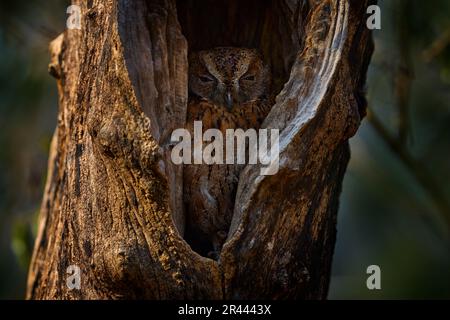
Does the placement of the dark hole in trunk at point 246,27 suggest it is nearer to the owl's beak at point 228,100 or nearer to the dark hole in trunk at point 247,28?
the dark hole in trunk at point 247,28

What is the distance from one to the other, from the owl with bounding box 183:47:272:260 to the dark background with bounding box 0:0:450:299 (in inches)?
50.4

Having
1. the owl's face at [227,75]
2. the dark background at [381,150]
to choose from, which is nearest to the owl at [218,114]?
the owl's face at [227,75]

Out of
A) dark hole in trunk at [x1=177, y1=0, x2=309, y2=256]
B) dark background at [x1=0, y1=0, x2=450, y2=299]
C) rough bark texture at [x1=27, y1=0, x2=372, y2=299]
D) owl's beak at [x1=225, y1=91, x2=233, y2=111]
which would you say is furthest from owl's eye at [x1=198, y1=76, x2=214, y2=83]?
dark background at [x1=0, y1=0, x2=450, y2=299]

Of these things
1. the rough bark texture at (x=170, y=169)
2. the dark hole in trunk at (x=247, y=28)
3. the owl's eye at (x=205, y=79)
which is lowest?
the rough bark texture at (x=170, y=169)

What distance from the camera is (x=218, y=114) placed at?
175 inches

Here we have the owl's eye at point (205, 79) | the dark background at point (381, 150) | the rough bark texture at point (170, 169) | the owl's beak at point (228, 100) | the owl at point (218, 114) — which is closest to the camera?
the rough bark texture at point (170, 169)

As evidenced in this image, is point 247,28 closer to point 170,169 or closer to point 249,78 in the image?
point 249,78

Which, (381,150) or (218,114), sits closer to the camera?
(218,114)

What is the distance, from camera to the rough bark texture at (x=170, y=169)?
11.8 feet

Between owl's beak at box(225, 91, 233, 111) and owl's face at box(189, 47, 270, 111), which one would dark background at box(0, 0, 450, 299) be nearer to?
owl's face at box(189, 47, 270, 111)

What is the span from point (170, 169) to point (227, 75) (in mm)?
830

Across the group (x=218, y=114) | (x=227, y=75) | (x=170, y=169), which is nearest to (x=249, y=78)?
(x=227, y=75)

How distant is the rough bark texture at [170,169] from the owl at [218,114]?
0.56ft
